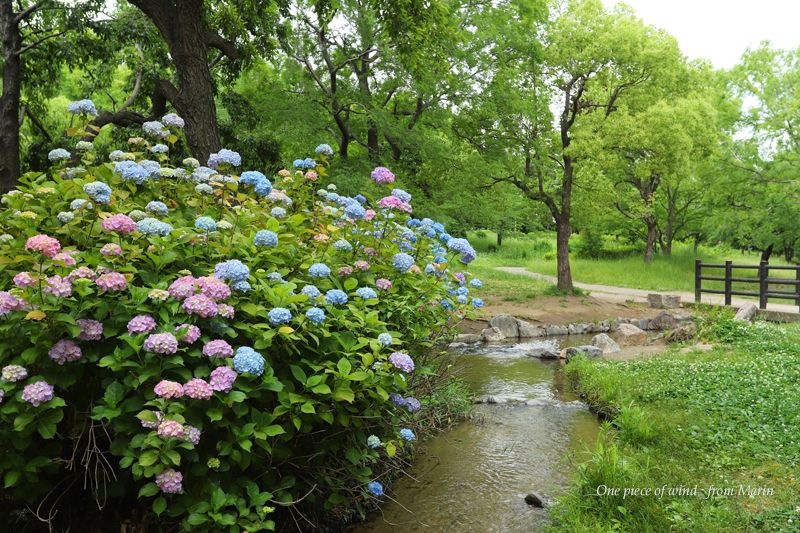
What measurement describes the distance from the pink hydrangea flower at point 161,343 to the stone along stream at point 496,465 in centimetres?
228

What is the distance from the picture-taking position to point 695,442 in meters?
4.94

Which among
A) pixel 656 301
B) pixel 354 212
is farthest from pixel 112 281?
pixel 656 301

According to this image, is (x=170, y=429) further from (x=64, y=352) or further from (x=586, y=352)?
(x=586, y=352)

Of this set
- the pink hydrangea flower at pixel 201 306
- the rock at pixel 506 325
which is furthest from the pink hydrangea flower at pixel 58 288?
the rock at pixel 506 325

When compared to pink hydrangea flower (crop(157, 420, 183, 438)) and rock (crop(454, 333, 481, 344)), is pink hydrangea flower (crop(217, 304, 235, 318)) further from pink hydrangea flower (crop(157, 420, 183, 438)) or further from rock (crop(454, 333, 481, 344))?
rock (crop(454, 333, 481, 344))

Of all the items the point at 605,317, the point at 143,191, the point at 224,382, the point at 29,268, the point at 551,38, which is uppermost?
the point at 551,38

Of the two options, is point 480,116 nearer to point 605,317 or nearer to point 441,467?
point 605,317

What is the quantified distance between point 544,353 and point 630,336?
2.24 m

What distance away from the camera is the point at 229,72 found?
10875mm

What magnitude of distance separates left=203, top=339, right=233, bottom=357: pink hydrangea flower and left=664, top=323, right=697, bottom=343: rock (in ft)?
31.8

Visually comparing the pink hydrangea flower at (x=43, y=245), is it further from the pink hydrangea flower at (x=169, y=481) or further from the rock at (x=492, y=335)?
the rock at (x=492, y=335)

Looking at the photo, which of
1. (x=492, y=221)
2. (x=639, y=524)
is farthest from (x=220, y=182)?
(x=492, y=221)

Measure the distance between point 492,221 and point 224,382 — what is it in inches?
617

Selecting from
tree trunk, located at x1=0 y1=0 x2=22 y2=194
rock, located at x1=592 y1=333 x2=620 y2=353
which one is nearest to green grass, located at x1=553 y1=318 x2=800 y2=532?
rock, located at x1=592 y1=333 x2=620 y2=353
